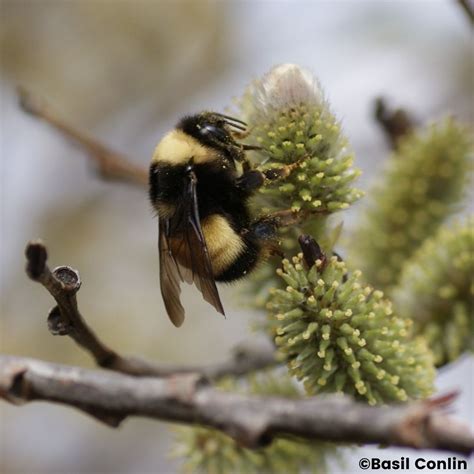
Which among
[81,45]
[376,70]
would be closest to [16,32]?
[81,45]

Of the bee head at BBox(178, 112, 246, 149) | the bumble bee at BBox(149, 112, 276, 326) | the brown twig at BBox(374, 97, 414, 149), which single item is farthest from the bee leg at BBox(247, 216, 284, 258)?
the brown twig at BBox(374, 97, 414, 149)

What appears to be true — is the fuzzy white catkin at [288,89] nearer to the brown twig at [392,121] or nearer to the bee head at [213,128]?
the bee head at [213,128]

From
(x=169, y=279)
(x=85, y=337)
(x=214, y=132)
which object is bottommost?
(x=85, y=337)

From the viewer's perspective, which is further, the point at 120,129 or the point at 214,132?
the point at 120,129

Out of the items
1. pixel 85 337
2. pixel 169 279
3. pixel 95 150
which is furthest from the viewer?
pixel 95 150

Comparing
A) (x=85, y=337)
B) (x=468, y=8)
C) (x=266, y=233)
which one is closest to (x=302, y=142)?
(x=266, y=233)

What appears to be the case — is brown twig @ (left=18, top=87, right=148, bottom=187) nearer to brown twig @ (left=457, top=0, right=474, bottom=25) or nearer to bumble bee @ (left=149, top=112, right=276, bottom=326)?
bumble bee @ (left=149, top=112, right=276, bottom=326)

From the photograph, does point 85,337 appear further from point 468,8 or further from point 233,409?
point 468,8

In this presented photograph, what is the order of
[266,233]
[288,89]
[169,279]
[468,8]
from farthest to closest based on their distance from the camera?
1. [468,8]
2. [169,279]
3. [266,233]
4. [288,89]

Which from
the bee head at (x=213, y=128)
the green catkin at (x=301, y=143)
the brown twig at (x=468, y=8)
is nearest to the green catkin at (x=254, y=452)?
the green catkin at (x=301, y=143)
